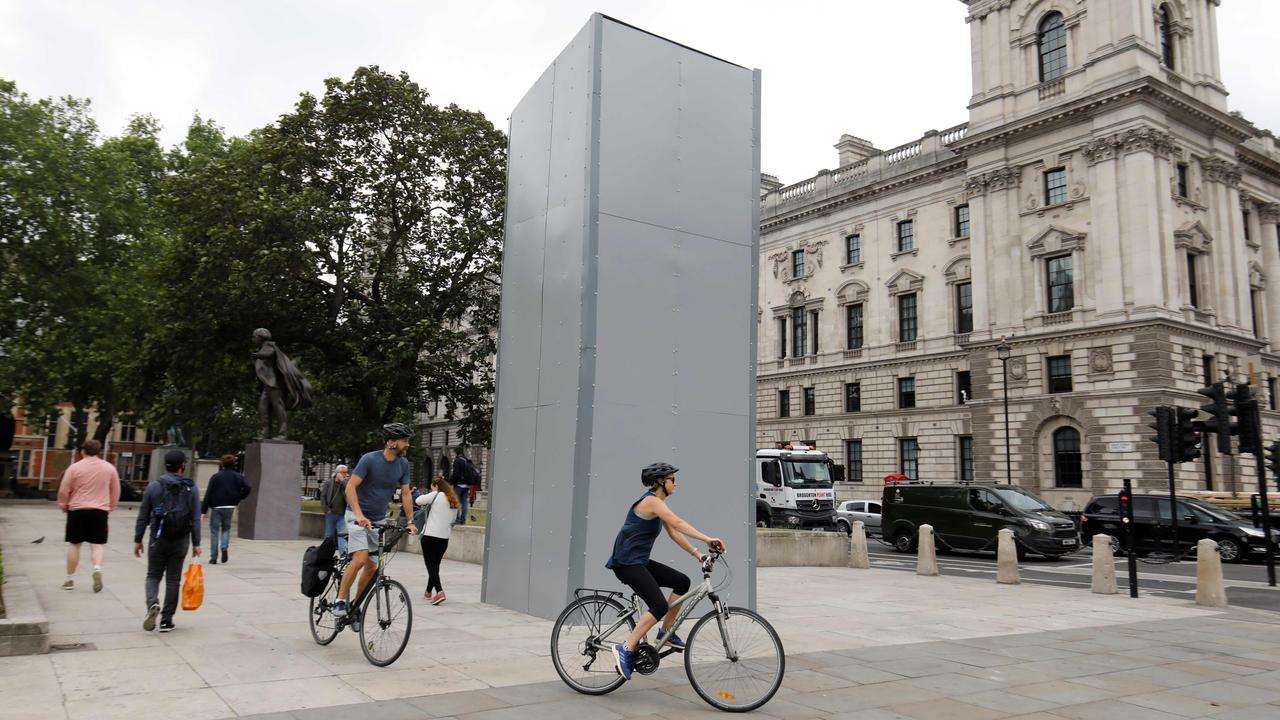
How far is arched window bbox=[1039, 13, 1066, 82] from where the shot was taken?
41656 mm

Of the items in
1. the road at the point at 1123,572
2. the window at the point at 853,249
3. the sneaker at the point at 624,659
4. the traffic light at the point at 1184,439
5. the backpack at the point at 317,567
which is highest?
the window at the point at 853,249

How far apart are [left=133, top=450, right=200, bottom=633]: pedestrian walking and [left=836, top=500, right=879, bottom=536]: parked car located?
2808 centimetres

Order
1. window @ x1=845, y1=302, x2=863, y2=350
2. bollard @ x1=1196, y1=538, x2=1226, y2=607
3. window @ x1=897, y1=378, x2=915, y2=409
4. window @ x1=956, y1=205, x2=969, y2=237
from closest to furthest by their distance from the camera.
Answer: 1. bollard @ x1=1196, y1=538, x2=1226, y2=607
2. window @ x1=956, y1=205, x2=969, y2=237
3. window @ x1=897, y1=378, x2=915, y2=409
4. window @ x1=845, y1=302, x2=863, y2=350

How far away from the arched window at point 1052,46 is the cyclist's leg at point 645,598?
42.8m

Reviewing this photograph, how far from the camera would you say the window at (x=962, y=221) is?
45.9 m

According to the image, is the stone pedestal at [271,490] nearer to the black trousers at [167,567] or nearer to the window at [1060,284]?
the black trousers at [167,567]

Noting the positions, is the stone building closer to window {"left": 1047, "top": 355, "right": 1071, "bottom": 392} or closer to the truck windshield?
window {"left": 1047, "top": 355, "right": 1071, "bottom": 392}

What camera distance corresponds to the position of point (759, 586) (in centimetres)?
1484

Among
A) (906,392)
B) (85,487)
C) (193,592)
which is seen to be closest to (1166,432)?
(193,592)

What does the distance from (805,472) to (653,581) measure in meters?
26.9

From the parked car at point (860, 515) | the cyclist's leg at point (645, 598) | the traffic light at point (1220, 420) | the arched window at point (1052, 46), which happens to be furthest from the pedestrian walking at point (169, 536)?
the arched window at point (1052, 46)

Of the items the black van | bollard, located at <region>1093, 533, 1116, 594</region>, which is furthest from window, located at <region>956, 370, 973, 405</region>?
bollard, located at <region>1093, 533, 1116, 594</region>

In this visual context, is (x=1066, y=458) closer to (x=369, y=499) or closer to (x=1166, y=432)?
(x=1166, y=432)

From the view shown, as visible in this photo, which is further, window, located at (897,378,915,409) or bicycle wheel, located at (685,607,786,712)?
window, located at (897,378,915,409)
